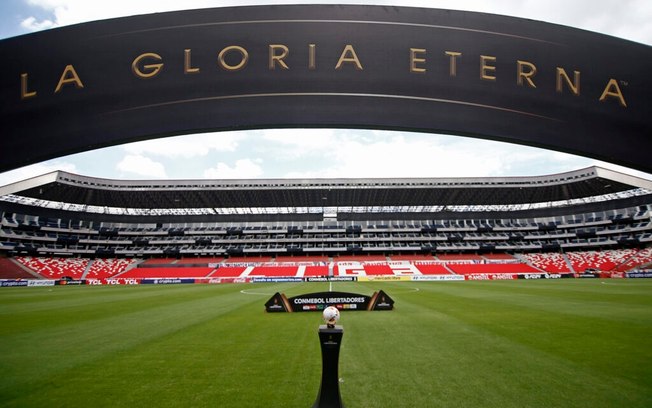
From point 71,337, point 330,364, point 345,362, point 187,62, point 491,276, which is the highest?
point 187,62

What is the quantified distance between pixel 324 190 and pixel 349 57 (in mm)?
50731

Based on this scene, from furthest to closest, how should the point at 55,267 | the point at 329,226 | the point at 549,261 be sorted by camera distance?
the point at 329,226 → the point at 549,261 → the point at 55,267

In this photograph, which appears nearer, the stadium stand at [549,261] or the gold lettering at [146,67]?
the gold lettering at [146,67]

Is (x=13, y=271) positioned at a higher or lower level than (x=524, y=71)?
lower

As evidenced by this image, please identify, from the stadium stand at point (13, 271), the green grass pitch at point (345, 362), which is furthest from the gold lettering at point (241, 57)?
the stadium stand at point (13, 271)

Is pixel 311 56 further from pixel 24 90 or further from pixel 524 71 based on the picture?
pixel 24 90

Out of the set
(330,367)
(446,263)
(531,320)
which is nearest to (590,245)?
(446,263)

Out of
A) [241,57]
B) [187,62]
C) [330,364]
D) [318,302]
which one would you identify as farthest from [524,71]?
[318,302]

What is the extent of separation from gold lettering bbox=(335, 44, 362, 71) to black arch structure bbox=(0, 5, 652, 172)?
0.01m

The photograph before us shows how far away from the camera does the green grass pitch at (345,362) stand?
188 inches

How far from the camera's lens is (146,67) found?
259 centimetres

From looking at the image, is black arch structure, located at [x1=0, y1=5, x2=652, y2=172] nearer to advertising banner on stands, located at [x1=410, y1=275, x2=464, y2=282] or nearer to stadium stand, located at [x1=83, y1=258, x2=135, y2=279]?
advertising banner on stands, located at [x1=410, y1=275, x2=464, y2=282]

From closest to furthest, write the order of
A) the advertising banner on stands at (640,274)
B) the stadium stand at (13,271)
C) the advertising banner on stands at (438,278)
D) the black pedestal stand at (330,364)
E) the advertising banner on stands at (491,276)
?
the black pedestal stand at (330,364) < the advertising banner on stands at (640,274) < the advertising banner on stands at (438,278) < the advertising banner on stands at (491,276) < the stadium stand at (13,271)

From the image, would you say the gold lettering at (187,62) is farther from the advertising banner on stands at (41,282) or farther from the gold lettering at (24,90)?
Result: the advertising banner on stands at (41,282)
